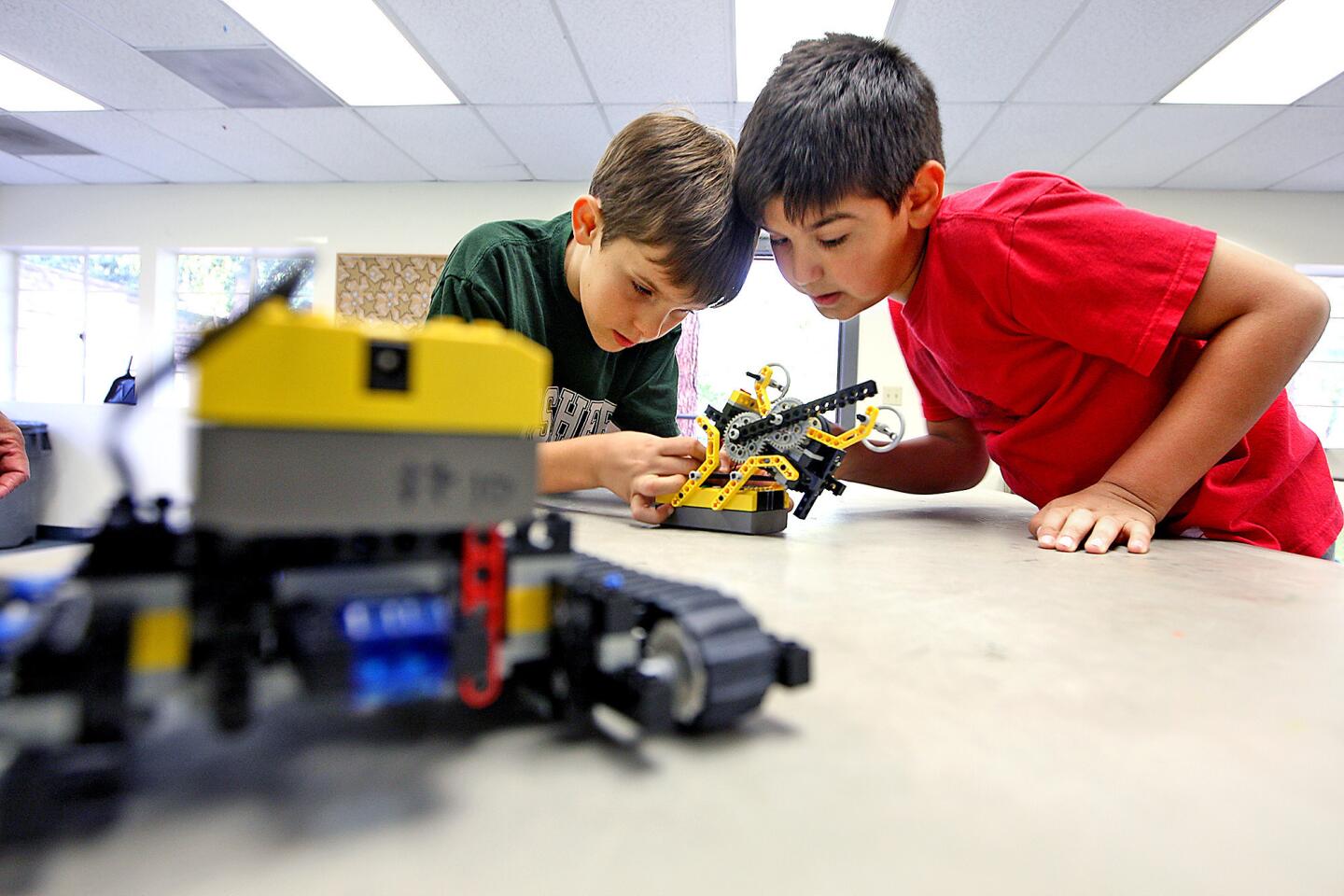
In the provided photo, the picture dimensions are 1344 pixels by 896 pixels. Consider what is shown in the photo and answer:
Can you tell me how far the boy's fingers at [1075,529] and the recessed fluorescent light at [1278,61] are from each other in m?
2.40

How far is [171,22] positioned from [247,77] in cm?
37

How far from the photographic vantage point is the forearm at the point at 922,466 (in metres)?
1.25

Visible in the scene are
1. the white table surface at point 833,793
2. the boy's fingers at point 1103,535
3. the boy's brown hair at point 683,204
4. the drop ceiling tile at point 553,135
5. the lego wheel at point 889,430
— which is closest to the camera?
the white table surface at point 833,793

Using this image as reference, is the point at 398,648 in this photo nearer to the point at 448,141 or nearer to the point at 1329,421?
the point at 448,141

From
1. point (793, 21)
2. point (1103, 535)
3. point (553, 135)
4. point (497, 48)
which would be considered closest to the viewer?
point (1103, 535)

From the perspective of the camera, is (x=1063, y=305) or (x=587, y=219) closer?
(x=1063, y=305)

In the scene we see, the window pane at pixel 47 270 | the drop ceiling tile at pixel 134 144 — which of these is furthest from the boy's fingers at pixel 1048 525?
the window pane at pixel 47 270

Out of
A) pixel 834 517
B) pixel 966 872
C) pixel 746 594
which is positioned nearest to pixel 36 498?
pixel 834 517

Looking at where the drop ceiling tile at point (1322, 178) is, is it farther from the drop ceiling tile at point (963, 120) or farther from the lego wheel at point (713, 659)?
the lego wheel at point (713, 659)

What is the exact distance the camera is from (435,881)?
0.17 m

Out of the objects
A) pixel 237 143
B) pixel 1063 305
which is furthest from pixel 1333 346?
pixel 237 143

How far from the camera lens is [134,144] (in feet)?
12.0

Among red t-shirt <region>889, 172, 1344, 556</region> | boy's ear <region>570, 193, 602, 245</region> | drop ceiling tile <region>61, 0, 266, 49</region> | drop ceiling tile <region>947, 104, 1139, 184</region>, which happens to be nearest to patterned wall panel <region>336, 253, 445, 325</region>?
drop ceiling tile <region>61, 0, 266, 49</region>

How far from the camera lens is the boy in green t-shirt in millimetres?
906
